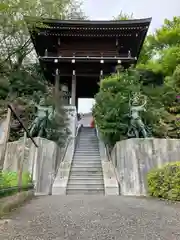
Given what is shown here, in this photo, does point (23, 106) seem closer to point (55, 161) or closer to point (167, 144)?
point (55, 161)

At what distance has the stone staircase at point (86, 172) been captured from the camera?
6.68 metres

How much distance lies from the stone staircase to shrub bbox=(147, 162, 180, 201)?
1.58m

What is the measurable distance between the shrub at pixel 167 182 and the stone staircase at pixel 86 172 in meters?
1.58

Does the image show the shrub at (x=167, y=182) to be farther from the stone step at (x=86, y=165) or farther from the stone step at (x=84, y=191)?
the stone step at (x=86, y=165)

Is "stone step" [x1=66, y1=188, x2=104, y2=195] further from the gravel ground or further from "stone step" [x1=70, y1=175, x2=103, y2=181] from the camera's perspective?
the gravel ground

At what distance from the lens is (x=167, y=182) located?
16.5ft

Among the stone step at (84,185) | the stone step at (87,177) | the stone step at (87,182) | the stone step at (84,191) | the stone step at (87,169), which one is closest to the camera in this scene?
the stone step at (84,191)

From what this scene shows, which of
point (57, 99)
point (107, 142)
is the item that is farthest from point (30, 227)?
point (57, 99)

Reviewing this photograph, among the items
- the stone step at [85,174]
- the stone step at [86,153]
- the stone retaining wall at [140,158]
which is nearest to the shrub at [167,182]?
the stone retaining wall at [140,158]

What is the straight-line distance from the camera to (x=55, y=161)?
782cm

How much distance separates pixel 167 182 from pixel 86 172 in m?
3.26

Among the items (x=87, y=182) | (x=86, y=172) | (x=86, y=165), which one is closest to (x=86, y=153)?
(x=86, y=165)

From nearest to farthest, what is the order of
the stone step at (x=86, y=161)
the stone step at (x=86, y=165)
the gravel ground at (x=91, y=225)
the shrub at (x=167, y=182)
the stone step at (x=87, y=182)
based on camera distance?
the gravel ground at (x=91, y=225)
the shrub at (x=167, y=182)
the stone step at (x=87, y=182)
the stone step at (x=86, y=165)
the stone step at (x=86, y=161)

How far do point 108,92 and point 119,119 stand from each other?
4.78 feet
